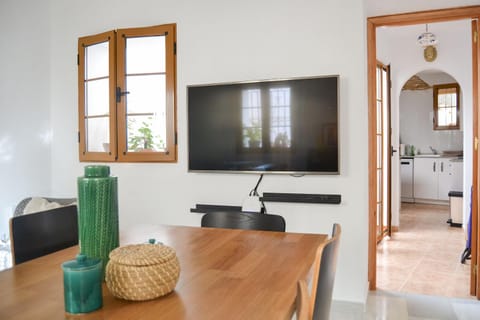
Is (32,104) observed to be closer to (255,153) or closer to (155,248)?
(255,153)

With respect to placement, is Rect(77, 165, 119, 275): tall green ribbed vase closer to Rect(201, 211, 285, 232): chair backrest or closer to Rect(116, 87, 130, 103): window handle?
Rect(201, 211, 285, 232): chair backrest

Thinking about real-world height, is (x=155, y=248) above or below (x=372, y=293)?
above

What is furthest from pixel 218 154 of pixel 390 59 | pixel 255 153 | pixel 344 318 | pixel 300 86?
pixel 390 59

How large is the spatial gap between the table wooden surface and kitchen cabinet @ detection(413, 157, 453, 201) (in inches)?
254

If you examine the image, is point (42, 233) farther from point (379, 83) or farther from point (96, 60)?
point (379, 83)

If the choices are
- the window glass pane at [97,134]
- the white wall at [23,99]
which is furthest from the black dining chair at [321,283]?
the white wall at [23,99]

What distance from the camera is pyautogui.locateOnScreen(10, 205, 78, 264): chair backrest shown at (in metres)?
1.51

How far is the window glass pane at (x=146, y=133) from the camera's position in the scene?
3.54m

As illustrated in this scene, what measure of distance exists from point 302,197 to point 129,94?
6.17 ft

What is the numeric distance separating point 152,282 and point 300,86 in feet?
7.43

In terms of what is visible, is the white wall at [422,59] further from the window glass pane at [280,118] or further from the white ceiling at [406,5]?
the window glass pane at [280,118]

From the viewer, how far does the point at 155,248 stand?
1086 mm

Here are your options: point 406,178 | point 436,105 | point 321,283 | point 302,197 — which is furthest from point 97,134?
point 436,105

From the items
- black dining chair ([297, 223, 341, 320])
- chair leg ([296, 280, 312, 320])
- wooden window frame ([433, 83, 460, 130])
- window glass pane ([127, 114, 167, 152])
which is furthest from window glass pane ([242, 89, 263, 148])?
wooden window frame ([433, 83, 460, 130])
